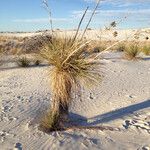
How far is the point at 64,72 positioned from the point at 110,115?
202cm

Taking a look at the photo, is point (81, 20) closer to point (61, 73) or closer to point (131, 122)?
point (61, 73)

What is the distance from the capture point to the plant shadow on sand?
8648 mm

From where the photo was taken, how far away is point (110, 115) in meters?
9.23

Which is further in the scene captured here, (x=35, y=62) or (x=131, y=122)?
(x=35, y=62)

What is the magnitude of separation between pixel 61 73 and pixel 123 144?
5.88ft

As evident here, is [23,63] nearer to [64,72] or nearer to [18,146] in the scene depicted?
[64,72]

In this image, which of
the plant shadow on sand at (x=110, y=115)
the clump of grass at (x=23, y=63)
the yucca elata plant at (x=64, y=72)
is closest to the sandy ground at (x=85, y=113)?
the plant shadow on sand at (x=110, y=115)

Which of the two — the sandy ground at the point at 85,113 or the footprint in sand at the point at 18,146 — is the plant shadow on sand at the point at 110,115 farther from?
the footprint in sand at the point at 18,146

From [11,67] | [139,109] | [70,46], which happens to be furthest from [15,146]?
[11,67]

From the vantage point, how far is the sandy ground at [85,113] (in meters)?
7.24

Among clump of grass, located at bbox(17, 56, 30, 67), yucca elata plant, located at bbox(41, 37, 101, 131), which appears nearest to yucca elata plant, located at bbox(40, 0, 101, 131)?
yucca elata plant, located at bbox(41, 37, 101, 131)

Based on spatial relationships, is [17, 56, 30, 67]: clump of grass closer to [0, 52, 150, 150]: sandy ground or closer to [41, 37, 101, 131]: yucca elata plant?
[0, 52, 150, 150]: sandy ground

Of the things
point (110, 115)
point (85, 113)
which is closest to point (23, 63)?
point (85, 113)

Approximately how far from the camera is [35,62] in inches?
672
